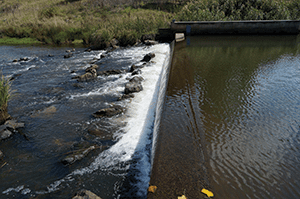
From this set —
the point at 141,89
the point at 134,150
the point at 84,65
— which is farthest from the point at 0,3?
the point at 134,150

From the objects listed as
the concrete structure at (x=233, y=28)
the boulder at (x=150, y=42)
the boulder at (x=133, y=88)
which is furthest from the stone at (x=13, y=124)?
the concrete structure at (x=233, y=28)

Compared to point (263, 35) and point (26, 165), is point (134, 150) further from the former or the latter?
point (263, 35)

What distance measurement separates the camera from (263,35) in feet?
50.2

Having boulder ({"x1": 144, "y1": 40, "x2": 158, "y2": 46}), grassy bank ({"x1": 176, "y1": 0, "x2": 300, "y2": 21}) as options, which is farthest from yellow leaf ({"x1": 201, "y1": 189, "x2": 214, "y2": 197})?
grassy bank ({"x1": 176, "y1": 0, "x2": 300, "y2": 21})

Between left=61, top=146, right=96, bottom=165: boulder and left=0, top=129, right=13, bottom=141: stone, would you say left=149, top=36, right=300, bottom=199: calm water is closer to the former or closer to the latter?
left=61, top=146, right=96, bottom=165: boulder

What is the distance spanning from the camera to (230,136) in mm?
3527

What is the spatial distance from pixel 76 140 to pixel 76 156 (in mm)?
686

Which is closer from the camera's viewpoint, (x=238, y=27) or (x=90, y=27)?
(x=238, y=27)

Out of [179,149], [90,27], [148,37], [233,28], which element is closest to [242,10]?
[233,28]

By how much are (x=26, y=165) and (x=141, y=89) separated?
4240 millimetres

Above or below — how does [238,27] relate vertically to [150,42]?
above

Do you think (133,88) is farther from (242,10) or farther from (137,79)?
(242,10)

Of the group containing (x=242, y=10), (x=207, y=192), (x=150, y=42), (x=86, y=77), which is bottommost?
(x=207, y=192)

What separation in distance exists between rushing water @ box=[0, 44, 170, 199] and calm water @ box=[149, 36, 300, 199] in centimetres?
74
